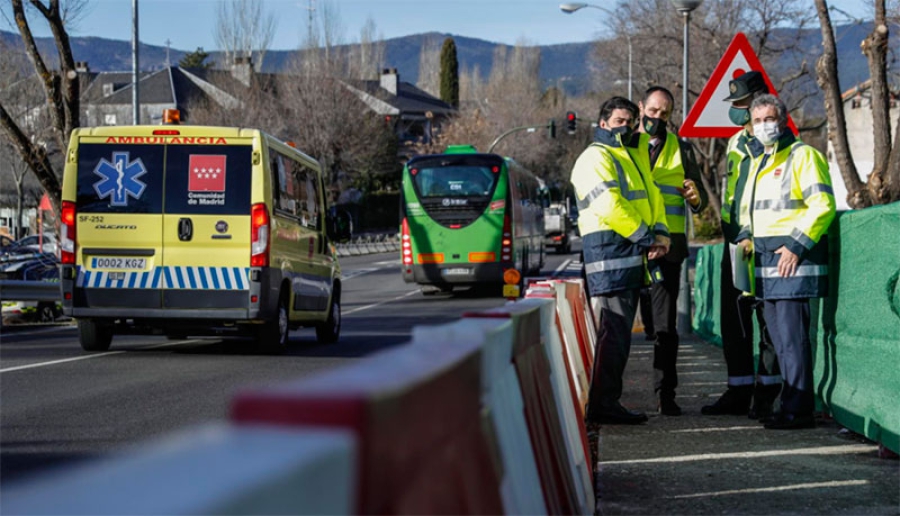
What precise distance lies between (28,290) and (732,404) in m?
13.4

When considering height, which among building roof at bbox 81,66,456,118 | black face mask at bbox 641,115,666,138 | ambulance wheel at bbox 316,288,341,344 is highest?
building roof at bbox 81,66,456,118

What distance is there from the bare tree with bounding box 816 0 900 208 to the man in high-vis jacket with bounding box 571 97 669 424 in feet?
33.2

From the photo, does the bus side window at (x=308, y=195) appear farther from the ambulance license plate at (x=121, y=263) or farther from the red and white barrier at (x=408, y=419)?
the red and white barrier at (x=408, y=419)

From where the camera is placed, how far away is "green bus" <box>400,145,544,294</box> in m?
29.3

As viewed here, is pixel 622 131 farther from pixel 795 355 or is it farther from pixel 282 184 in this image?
pixel 282 184

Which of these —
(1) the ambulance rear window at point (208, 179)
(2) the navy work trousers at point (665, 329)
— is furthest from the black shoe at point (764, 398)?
(1) the ambulance rear window at point (208, 179)

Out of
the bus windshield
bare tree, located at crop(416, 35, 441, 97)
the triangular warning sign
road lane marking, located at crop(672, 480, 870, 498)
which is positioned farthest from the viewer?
bare tree, located at crop(416, 35, 441, 97)

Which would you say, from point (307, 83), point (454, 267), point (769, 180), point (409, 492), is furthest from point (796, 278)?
point (307, 83)

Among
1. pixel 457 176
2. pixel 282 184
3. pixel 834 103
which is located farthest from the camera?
pixel 457 176

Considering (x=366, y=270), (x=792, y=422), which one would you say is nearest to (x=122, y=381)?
(x=792, y=422)

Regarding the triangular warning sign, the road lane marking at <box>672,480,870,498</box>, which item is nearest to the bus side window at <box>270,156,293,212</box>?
the triangular warning sign

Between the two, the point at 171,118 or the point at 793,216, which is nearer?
the point at 793,216

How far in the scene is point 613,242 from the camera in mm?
8031

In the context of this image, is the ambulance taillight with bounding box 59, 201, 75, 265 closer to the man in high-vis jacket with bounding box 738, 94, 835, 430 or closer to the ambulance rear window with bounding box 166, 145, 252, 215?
the ambulance rear window with bounding box 166, 145, 252, 215
